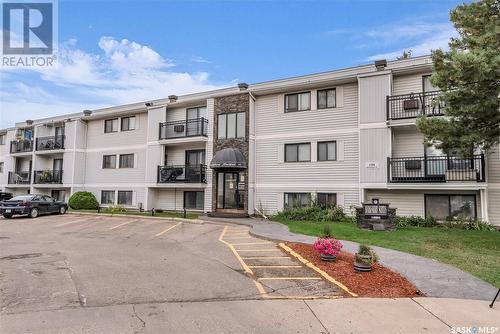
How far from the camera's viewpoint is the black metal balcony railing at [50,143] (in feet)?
98.0

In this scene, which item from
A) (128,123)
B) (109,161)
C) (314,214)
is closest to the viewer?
(314,214)

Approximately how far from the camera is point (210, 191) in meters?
22.6

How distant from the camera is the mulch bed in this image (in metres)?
6.85

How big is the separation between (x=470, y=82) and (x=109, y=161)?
25422 millimetres

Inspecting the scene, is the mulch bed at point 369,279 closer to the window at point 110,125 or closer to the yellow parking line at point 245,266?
the yellow parking line at point 245,266

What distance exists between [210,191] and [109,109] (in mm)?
11900

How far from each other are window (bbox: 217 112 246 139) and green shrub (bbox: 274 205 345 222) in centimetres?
574

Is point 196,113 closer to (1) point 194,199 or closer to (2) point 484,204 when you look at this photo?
(1) point 194,199

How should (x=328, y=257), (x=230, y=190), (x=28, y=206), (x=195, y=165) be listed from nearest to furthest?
(x=328, y=257), (x=28, y=206), (x=230, y=190), (x=195, y=165)

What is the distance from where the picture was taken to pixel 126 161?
27.2 meters

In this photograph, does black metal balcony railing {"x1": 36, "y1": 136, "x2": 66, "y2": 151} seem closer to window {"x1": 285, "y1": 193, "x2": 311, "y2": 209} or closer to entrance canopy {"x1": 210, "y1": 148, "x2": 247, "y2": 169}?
entrance canopy {"x1": 210, "y1": 148, "x2": 247, "y2": 169}

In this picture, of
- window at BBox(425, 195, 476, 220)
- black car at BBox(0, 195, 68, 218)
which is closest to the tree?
window at BBox(425, 195, 476, 220)

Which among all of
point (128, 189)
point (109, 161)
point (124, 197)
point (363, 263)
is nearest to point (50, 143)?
point (109, 161)

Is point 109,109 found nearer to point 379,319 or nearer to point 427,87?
point 427,87
